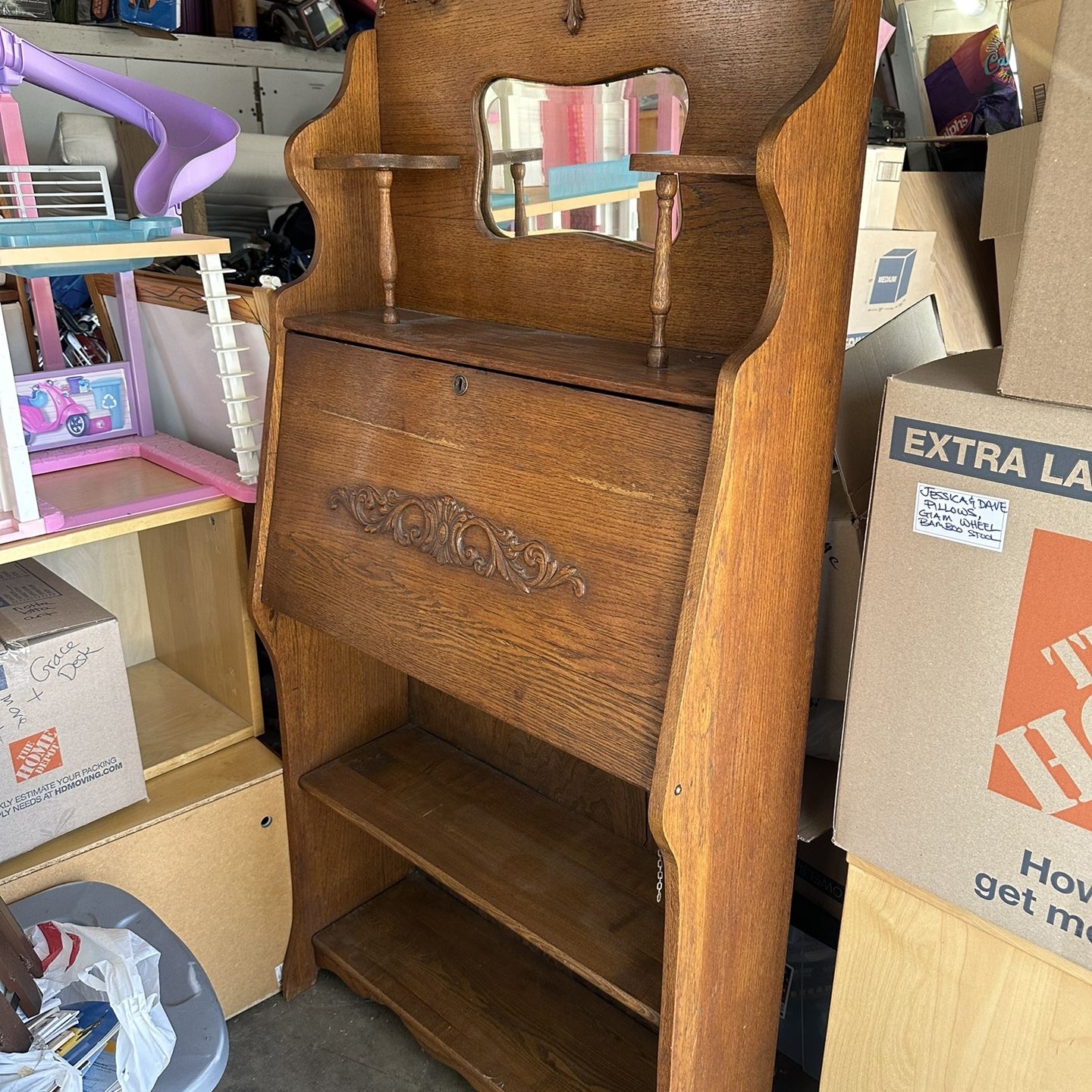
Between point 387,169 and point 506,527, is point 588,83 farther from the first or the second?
point 506,527

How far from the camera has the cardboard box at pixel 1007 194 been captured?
152cm

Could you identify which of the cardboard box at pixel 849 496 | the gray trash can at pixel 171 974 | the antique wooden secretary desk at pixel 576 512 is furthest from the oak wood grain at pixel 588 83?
the gray trash can at pixel 171 974

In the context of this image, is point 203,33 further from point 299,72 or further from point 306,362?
point 306,362

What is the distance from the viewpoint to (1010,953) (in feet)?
3.35

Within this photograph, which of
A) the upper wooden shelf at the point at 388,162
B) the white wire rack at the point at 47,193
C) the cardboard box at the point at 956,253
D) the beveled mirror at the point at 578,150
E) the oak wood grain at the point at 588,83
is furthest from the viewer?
the cardboard box at the point at 956,253

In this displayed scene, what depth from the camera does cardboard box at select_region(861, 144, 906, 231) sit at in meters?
1.56

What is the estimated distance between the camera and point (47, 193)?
1.69 m

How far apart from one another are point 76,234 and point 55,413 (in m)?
0.41

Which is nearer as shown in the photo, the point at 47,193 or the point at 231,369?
the point at 231,369

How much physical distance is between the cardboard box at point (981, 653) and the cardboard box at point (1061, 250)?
30mm

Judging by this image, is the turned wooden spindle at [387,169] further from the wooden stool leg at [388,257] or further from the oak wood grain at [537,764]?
the oak wood grain at [537,764]

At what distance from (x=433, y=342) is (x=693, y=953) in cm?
77

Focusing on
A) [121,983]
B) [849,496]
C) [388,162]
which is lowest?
[121,983]

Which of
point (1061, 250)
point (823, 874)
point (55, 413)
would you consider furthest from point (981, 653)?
point (55, 413)
